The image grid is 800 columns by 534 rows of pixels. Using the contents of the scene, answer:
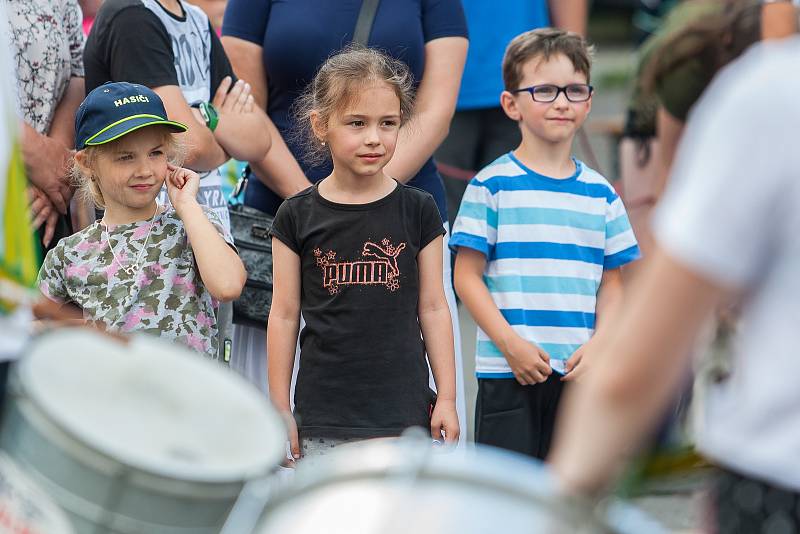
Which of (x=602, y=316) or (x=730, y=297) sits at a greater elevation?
(x=730, y=297)

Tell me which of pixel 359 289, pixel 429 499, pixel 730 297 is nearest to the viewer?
pixel 730 297

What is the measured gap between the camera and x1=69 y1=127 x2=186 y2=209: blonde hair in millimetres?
3574

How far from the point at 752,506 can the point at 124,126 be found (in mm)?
2194

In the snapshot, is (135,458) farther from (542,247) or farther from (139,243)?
(542,247)

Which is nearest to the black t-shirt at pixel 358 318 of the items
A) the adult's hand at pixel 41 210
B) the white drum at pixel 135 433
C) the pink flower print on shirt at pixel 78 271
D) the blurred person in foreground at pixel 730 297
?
the pink flower print on shirt at pixel 78 271

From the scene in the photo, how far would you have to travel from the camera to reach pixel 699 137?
1661 mm

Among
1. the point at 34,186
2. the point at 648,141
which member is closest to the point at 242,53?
the point at 34,186

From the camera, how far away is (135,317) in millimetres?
3424

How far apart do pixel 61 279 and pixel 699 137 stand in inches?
88.4

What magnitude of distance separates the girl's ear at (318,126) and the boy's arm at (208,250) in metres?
0.39

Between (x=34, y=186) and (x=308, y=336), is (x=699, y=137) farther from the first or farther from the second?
(x=34, y=186)

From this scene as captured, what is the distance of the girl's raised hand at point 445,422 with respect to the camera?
11.7 ft

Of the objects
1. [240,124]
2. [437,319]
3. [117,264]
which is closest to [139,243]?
[117,264]

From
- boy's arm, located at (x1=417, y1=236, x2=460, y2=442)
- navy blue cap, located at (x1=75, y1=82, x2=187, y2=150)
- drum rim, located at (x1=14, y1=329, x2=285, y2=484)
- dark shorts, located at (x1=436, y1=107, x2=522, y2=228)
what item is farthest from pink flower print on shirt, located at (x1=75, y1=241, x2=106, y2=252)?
dark shorts, located at (x1=436, y1=107, x2=522, y2=228)
